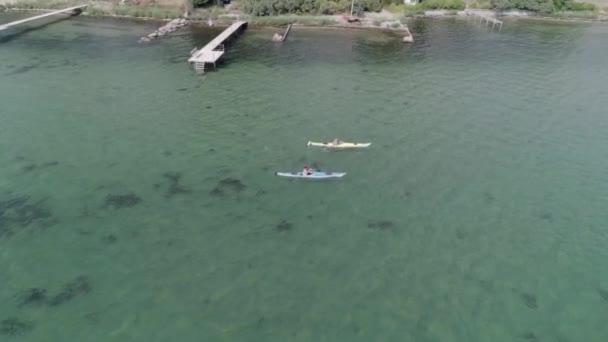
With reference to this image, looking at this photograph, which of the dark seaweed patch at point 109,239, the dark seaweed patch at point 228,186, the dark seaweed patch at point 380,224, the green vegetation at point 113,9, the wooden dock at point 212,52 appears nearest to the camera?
the dark seaweed patch at point 109,239

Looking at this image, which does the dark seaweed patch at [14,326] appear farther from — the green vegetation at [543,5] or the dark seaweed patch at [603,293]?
the green vegetation at [543,5]

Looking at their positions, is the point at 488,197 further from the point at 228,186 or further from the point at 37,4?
the point at 37,4

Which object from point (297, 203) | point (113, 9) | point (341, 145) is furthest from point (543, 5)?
point (113, 9)

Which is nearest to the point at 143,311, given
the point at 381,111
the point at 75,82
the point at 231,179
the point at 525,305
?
A: the point at 231,179

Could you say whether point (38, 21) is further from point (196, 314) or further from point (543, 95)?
point (543, 95)

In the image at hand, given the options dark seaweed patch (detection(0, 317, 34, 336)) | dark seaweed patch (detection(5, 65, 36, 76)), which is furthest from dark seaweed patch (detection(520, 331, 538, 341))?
dark seaweed patch (detection(5, 65, 36, 76))

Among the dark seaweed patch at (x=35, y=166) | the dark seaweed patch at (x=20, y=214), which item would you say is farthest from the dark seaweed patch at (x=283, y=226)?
the dark seaweed patch at (x=35, y=166)

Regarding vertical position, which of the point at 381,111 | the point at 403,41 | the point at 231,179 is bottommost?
the point at 231,179
